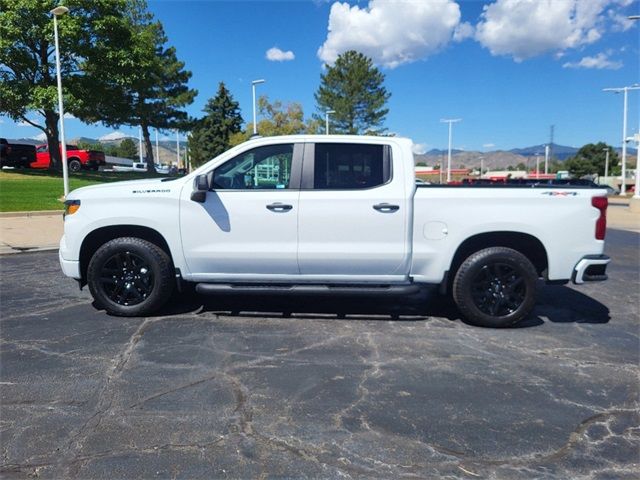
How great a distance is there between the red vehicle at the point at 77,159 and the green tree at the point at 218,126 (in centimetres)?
2119

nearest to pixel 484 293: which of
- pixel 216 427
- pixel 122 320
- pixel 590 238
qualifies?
pixel 590 238

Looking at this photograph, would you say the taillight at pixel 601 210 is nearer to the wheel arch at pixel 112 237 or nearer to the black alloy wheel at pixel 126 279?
the wheel arch at pixel 112 237

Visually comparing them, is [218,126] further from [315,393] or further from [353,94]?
[315,393]

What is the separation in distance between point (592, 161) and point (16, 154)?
8904 centimetres

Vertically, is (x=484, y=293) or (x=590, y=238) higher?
(x=590, y=238)

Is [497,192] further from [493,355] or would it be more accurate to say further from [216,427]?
[216,427]

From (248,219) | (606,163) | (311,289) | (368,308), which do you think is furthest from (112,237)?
(606,163)

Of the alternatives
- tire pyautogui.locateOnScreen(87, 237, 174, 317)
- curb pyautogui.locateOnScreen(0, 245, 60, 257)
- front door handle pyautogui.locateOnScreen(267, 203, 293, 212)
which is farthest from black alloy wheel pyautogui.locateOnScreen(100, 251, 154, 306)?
curb pyautogui.locateOnScreen(0, 245, 60, 257)

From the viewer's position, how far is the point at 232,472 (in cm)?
265

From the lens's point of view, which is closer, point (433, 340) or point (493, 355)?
point (493, 355)

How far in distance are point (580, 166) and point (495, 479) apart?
98.7 metres

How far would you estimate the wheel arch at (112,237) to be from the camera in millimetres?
5176

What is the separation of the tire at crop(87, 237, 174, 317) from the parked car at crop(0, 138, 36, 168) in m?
28.7

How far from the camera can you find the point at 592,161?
87.7m
